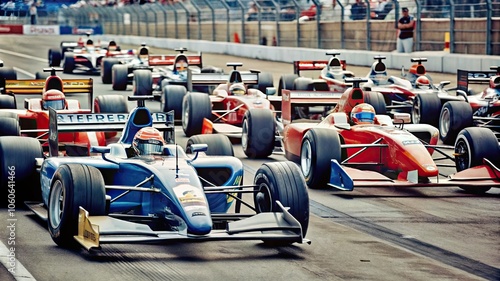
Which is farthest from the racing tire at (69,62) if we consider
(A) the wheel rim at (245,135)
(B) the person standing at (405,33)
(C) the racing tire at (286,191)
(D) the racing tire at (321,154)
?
(C) the racing tire at (286,191)

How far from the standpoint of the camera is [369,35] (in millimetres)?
37438

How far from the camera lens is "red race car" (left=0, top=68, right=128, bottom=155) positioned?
47.3ft

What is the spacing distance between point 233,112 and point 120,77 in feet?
37.6

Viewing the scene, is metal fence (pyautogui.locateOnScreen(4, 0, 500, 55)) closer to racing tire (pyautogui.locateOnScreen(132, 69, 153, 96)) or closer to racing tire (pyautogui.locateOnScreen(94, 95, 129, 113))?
racing tire (pyautogui.locateOnScreen(132, 69, 153, 96))

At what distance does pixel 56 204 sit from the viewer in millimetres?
10039

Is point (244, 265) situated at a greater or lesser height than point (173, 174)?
lesser

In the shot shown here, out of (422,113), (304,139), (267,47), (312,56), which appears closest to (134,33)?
(267,47)

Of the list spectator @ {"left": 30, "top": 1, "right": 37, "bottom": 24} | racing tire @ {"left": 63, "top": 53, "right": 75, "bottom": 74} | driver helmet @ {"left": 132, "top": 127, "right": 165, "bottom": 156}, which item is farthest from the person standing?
A: spectator @ {"left": 30, "top": 1, "right": 37, "bottom": 24}

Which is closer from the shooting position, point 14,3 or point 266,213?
point 266,213

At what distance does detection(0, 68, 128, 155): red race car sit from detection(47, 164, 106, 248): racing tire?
3.38 m

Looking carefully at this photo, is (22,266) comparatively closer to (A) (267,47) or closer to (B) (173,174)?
(B) (173,174)

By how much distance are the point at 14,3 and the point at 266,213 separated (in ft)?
173

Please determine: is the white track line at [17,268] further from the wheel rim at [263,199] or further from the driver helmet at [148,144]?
the wheel rim at [263,199]

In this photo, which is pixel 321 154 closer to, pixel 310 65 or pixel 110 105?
pixel 110 105
